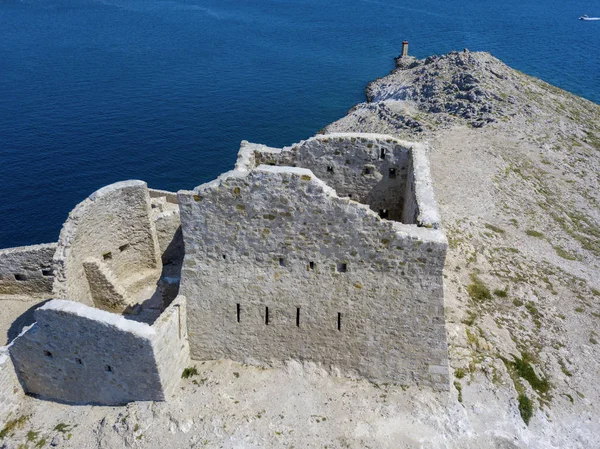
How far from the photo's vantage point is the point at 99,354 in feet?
54.4

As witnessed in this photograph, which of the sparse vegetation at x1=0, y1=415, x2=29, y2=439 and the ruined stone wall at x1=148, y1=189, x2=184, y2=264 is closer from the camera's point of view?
the sparse vegetation at x1=0, y1=415, x2=29, y2=439

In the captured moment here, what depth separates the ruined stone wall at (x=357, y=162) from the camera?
19.9 metres

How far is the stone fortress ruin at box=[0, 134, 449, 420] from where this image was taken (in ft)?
50.9

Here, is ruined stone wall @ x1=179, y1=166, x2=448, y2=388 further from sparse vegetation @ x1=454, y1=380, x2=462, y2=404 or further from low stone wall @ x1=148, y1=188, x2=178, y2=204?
low stone wall @ x1=148, y1=188, x2=178, y2=204

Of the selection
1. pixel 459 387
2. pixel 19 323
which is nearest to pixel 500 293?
pixel 459 387

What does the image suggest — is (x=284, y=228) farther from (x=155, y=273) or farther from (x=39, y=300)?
(x=39, y=300)

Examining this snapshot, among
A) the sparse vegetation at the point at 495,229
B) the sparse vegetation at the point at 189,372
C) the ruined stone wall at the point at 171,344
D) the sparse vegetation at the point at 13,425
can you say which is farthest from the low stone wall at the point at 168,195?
the sparse vegetation at the point at 495,229

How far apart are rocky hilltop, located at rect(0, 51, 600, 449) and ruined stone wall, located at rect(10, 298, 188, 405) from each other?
2.06 feet

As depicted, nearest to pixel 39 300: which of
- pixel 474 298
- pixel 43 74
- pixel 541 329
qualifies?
pixel 474 298

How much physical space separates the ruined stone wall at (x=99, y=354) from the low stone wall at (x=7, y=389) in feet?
0.89

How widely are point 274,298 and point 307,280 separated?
1361mm

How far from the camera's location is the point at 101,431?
16516mm

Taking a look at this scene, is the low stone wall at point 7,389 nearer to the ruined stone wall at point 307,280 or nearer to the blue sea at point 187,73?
the ruined stone wall at point 307,280

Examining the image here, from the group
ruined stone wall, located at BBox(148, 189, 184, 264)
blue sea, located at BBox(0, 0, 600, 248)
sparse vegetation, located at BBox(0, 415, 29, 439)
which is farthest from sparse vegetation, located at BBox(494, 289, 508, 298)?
blue sea, located at BBox(0, 0, 600, 248)
